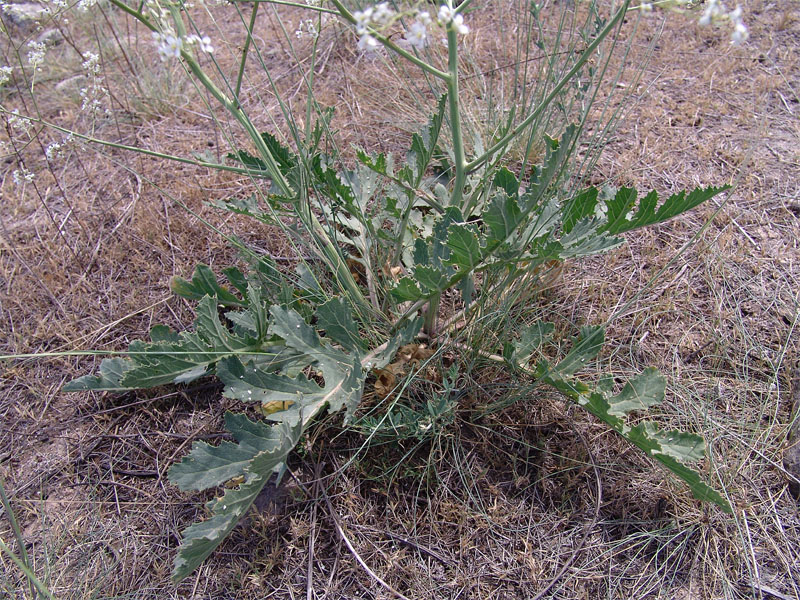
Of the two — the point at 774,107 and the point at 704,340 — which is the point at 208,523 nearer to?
the point at 704,340

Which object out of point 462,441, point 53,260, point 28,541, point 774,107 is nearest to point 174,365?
point 28,541

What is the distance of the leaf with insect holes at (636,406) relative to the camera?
4.33 feet

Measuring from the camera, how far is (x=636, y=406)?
4.88ft

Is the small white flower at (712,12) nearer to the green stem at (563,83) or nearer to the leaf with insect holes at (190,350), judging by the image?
the green stem at (563,83)

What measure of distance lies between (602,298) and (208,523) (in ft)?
4.55

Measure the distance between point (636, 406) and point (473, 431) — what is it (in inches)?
17.6

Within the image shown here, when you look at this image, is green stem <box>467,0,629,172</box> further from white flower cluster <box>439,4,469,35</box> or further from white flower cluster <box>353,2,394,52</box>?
white flower cluster <box>353,2,394,52</box>

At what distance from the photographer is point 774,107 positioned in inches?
96.2

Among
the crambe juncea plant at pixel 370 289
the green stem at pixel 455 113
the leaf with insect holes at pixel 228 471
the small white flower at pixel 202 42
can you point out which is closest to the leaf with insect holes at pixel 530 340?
the crambe juncea plant at pixel 370 289

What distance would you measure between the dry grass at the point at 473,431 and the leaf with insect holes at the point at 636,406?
4.8 inches

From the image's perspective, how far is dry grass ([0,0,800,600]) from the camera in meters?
1.44

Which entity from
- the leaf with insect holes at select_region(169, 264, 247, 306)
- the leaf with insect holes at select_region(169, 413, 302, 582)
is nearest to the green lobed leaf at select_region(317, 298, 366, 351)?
the leaf with insect holes at select_region(169, 413, 302, 582)

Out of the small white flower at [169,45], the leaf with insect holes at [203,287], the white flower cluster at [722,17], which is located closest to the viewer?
the white flower cluster at [722,17]

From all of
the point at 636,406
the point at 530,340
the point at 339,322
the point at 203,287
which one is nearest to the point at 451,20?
the point at 339,322
